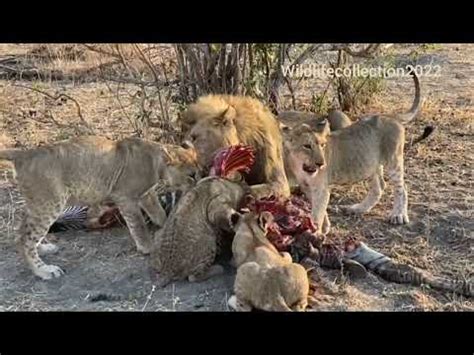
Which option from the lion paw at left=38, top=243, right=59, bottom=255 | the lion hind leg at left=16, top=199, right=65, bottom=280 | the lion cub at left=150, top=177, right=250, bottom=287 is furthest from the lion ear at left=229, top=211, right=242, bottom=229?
the lion paw at left=38, top=243, right=59, bottom=255

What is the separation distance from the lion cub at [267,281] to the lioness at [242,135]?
2.40ft

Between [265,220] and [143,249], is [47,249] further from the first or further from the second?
[265,220]

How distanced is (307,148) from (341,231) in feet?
2.47

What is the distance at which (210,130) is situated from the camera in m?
5.59

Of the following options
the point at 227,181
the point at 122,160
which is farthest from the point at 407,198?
the point at 122,160

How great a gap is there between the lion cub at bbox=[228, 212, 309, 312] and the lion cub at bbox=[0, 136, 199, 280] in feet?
3.34

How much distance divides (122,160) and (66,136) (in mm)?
2547

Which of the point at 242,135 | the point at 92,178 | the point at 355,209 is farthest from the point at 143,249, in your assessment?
the point at 355,209

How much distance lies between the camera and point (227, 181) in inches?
211

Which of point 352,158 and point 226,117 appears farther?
point 352,158

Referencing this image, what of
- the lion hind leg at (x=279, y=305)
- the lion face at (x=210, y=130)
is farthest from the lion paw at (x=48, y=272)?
the lion hind leg at (x=279, y=305)

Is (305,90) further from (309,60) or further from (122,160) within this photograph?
(122,160)

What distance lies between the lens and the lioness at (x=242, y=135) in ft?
18.3

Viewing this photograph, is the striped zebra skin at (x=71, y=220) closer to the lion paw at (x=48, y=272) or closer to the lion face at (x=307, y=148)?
the lion paw at (x=48, y=272)
